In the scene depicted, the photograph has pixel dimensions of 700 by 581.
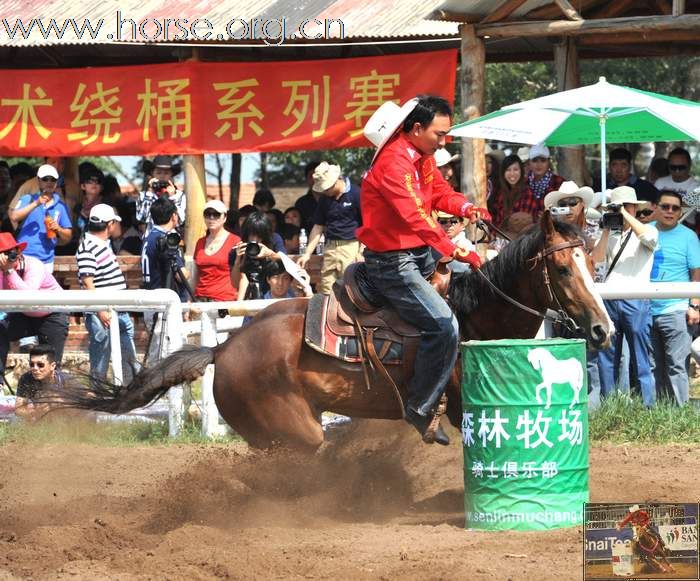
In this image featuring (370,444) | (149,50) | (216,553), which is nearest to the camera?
(216,553)

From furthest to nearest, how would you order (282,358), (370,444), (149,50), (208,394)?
1. (149,50)
2. (208,394)
3. (370,444)
4. (282,358)

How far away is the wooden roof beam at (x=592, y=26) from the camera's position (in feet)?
38.1

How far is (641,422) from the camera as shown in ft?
32.2

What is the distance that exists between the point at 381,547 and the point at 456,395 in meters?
1.32

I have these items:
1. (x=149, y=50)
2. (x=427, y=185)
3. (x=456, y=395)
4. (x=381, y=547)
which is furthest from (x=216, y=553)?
(x=149, y=50)

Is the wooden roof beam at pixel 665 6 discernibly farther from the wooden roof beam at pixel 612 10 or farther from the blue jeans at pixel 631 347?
the blue jeans at pixel 631 347

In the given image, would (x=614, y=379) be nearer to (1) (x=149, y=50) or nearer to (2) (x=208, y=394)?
(2) (x=208, y=394)

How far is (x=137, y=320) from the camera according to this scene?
1396 cm

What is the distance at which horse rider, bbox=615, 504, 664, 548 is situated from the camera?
17.4 feet

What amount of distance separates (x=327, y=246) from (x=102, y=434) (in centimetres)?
328

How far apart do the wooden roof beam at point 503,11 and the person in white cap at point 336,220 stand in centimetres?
219

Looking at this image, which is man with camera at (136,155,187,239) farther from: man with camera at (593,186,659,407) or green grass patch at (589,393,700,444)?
green grass patch at (589,393,700,444)

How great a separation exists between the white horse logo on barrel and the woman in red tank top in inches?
237

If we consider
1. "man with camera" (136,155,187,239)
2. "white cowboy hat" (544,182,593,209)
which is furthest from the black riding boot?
"man with camera" (136,155,187,239)
